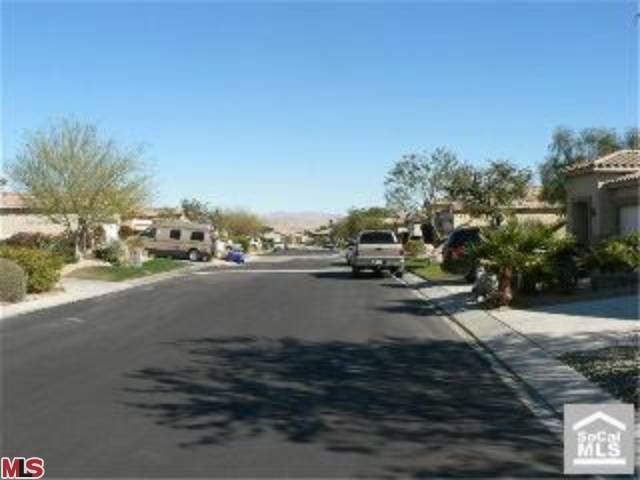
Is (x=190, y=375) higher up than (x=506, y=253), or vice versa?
(x=506, y=253)

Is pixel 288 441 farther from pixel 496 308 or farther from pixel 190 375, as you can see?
pixel 496 308

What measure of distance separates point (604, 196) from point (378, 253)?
9.15 metres

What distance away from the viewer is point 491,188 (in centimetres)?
6100

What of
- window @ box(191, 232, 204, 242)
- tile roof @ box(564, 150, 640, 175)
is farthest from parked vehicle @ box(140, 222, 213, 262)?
tile roof @ box(564, 150, 640, 175)

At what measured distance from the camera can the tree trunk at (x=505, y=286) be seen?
2188 cm

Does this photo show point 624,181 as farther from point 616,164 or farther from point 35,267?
point 35,267

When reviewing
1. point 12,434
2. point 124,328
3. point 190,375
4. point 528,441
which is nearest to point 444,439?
point 528,441

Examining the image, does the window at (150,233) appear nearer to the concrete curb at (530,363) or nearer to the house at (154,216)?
the house at (154,216)

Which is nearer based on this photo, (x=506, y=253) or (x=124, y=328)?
(x=124, y=328)

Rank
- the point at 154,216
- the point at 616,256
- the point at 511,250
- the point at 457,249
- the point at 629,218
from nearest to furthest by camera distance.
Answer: the point at 511,250
the point at 616,256
the point at 629,218
the point at 457,249
the point at 154,216

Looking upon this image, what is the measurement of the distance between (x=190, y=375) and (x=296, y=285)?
20.6 metres

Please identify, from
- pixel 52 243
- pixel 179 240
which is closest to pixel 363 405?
pixel 52 243

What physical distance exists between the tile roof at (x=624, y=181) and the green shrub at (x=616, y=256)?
5876mm

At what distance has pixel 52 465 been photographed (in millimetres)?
8297
